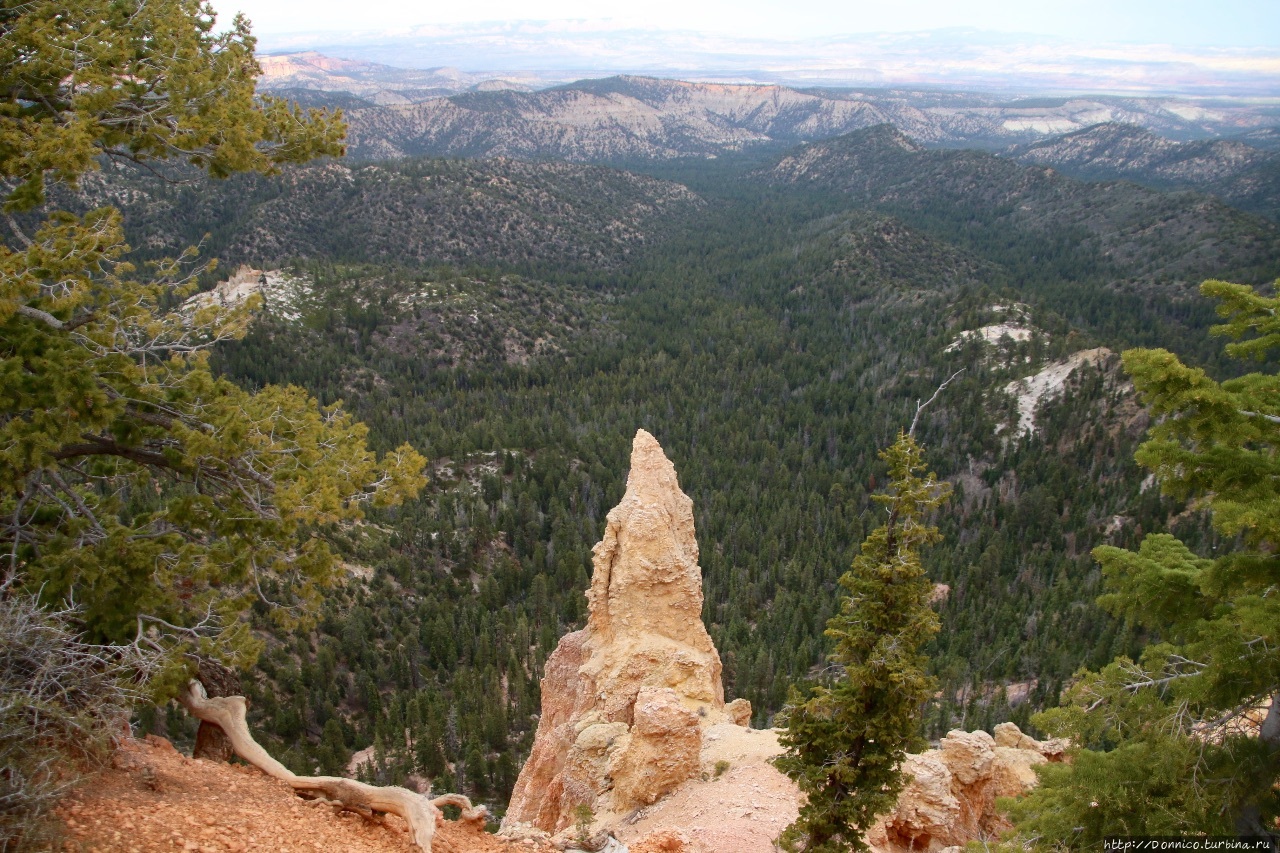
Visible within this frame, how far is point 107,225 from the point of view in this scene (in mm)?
13320

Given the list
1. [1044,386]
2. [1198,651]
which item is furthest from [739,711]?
[1044,386]

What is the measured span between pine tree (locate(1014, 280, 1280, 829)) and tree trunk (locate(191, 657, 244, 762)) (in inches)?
518

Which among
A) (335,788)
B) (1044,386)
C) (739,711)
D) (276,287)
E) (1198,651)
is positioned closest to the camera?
(1198,651)

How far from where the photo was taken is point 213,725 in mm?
13602

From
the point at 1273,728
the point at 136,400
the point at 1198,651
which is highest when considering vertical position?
the point at 136,400

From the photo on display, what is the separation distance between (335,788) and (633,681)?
11037 mm

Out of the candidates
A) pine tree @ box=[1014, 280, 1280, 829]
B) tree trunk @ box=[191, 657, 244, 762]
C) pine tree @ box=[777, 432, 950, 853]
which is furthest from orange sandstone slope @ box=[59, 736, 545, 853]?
pine tree @ box=[1014, 280, 1280, 829]

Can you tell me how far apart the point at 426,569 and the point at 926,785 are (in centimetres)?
5806

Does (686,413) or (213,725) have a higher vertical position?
(213,725)

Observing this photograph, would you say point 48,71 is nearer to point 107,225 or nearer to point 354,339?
point 107,225

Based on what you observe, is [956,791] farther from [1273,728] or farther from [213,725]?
[213,725]

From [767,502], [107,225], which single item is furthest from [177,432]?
[767,502]

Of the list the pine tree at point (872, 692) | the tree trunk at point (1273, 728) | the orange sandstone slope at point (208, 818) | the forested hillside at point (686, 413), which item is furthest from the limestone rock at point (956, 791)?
the forested hillside at point (686, 413)

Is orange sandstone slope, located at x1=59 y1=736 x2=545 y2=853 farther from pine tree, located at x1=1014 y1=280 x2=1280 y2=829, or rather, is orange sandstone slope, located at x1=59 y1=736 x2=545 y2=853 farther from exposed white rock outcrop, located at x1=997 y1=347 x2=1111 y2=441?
exposed white rock outcrop, located at x1=997 y1=347 x2=1111 y2=441
